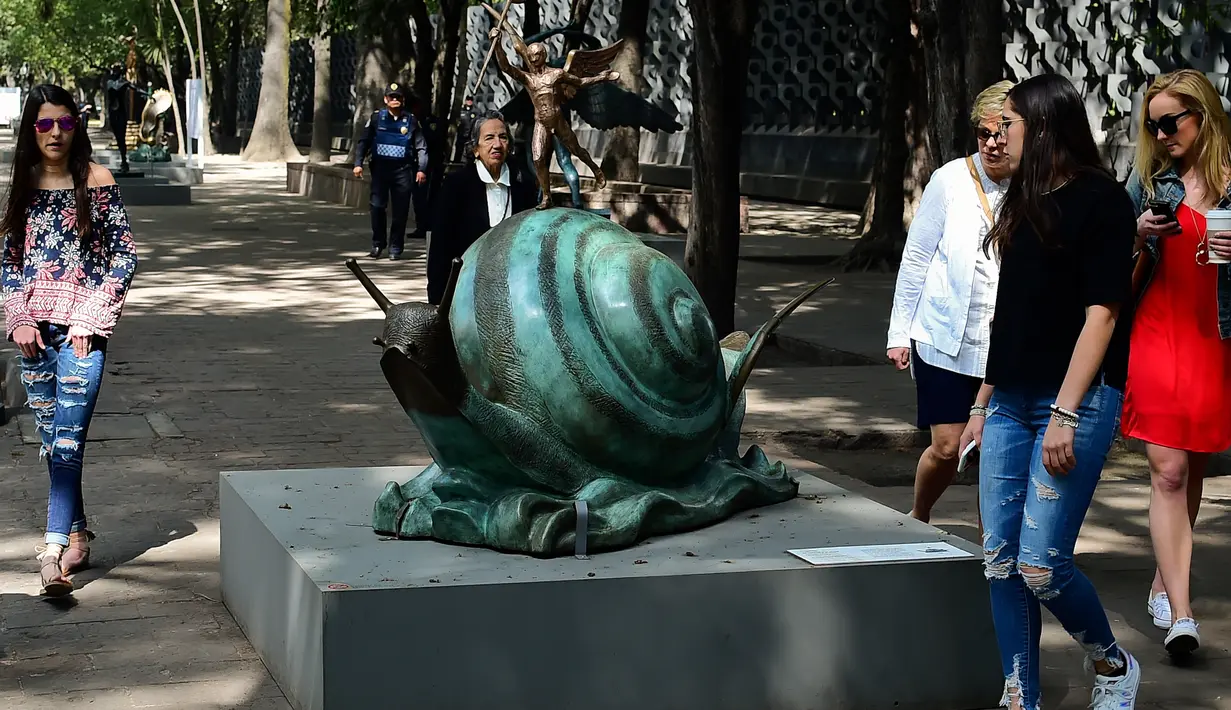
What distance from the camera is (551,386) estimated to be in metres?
5.32

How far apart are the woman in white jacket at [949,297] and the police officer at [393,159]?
14107mm

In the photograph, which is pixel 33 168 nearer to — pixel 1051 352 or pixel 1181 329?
pixel 1051 352

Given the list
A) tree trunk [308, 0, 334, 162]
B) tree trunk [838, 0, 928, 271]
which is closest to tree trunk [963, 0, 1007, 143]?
tree trunk [838, 0, 928, 271]

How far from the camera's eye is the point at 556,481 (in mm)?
5445

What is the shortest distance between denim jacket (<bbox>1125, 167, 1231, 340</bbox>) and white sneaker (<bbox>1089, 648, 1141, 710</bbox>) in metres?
1.42

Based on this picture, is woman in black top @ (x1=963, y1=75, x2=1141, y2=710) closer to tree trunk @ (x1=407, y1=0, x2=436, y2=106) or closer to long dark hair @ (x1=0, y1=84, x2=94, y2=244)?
long dark hair @ (x1=0, y1=84, x2=94, y2=244)

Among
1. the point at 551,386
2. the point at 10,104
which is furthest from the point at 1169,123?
the point at 10,104

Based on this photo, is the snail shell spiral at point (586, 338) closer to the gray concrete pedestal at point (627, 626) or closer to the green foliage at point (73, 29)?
the gray concrete pedestal at point (627, 626)

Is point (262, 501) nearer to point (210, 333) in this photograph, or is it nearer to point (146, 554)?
point (146, 554)

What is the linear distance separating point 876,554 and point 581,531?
3.07 ft

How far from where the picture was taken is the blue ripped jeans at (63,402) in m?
6.41

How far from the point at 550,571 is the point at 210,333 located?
942 centimetres

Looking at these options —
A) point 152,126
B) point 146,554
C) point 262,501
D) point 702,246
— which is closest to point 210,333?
point 702,246

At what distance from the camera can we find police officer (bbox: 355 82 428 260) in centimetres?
1995
